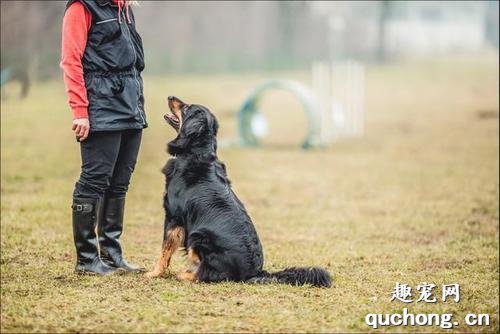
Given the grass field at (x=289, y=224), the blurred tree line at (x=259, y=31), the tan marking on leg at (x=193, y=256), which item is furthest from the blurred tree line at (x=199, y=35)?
the tan marking on leg at (x=193, y=256)

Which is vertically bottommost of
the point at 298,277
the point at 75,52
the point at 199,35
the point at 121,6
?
the point at 298,277

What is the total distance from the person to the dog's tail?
0.83 meters

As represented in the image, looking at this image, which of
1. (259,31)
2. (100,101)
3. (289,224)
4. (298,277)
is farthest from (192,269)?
(259,31)

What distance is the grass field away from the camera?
3.99 meters

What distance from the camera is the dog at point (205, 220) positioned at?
4508 millimetres

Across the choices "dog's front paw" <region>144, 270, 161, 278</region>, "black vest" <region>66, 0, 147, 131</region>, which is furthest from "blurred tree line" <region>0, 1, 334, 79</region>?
"dog's front paw" <region>144, 270, 161, 278</region>

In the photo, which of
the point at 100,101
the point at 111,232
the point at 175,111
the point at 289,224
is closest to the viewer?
the point at 100,101

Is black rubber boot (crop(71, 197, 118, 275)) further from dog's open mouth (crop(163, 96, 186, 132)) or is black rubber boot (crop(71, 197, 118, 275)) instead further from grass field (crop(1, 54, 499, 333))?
dog's open mouth (crop(163, 96, 186, 132))

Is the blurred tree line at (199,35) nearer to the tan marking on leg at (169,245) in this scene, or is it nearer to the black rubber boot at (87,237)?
the black rubber boot at (87,237)

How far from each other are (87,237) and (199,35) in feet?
39.8

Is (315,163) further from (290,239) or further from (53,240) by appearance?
(53,240)

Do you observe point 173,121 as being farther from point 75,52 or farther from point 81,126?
point 75,52

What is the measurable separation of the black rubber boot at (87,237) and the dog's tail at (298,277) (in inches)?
36.4

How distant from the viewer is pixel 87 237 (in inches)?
185
